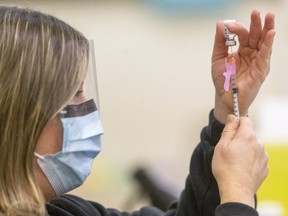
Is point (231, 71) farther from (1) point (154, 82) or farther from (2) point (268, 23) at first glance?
(1) point (154, 82)

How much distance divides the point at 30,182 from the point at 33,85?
0.64 feet

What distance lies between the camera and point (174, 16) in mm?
2219

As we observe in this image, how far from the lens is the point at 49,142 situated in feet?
3.34

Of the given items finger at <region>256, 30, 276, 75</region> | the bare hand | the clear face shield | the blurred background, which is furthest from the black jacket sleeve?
the blurred background

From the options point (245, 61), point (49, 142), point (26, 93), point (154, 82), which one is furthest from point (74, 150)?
point (154, 82)

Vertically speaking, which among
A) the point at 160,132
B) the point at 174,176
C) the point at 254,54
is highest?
the point at 254,54

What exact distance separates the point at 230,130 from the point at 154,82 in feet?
4.23

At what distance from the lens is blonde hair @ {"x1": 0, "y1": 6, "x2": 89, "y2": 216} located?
95 centimetres

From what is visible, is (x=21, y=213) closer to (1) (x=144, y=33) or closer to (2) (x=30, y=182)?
(2) (x=30, y=182)

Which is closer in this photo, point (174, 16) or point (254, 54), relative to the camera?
point (254, 54)

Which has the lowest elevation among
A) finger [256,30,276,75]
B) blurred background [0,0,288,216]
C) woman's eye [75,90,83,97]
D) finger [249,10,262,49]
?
blurred background [0,0,288,216]

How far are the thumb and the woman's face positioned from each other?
1.03 ft

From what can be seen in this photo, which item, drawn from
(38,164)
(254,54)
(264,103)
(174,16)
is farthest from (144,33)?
(38,164)

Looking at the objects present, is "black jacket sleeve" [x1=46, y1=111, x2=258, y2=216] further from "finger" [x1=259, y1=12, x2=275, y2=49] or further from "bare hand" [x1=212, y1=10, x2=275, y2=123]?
"finger" [x1=259, y1=12, x2=275, y2=49]
